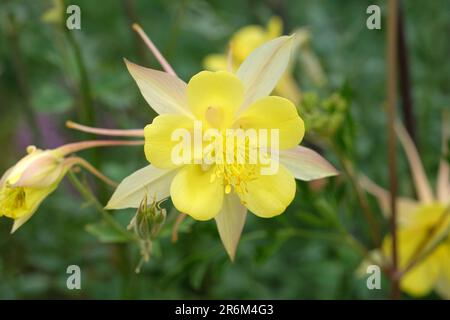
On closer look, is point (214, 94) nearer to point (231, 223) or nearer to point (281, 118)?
point (281, 118)

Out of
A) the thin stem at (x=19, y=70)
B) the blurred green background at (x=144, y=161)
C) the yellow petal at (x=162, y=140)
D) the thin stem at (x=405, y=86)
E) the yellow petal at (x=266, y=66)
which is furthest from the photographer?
the thin stem at (x=19, y=70)

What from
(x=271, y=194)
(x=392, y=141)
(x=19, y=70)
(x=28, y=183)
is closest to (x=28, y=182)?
(x=28, y=183)

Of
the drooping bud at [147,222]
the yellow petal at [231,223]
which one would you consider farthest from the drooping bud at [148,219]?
the yellow petal at [231,223]

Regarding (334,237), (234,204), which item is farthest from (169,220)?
(334,237)

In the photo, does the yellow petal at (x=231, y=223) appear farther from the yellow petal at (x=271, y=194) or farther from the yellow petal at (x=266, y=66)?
the yellow petal at (x=266, y=66)

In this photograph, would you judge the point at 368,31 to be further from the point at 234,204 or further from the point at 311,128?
the point at 234,204

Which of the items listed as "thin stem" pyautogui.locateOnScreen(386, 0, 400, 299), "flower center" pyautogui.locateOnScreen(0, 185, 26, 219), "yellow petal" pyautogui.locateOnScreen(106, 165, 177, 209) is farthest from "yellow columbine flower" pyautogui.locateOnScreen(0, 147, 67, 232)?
"thin stem" pyautogui.locateOnScreen(386, 0, 400, 299)
